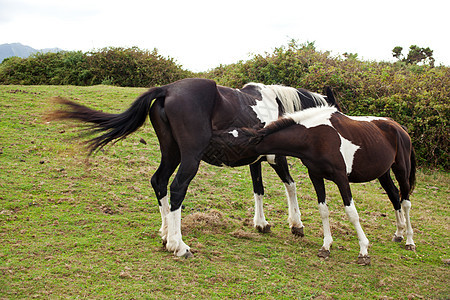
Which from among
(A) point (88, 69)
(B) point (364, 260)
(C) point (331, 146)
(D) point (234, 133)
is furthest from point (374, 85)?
(A) point (88, 69)

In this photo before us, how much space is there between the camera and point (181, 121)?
14.8 feet

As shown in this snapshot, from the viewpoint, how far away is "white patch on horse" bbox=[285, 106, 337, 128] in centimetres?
477

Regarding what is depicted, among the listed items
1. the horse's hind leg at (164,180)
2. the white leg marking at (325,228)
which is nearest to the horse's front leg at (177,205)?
the horse's hind leg at (164,180)

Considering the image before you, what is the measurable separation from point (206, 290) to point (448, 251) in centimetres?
390

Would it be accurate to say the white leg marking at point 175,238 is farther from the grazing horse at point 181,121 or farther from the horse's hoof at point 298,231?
the horse's hoof at point 298,231

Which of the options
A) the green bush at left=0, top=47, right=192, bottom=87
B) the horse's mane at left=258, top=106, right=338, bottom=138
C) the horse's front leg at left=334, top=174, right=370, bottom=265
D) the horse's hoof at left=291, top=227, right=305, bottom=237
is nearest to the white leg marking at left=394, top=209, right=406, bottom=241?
the horse's front leg at left=334, top=174, right=370, bottom=265

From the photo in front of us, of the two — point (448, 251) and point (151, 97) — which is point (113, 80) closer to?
point (151, 97)

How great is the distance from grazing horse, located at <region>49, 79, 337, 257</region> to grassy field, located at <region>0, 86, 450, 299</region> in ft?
0.94

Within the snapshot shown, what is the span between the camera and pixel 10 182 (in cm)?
613

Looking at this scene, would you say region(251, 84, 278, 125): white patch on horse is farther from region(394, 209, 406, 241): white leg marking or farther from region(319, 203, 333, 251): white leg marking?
region(394, 209, 406, 241): white leg marking

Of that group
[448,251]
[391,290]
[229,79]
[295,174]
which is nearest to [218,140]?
[391,290]

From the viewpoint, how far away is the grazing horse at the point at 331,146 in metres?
4.46

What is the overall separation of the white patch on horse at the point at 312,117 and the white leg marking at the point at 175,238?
1.97m

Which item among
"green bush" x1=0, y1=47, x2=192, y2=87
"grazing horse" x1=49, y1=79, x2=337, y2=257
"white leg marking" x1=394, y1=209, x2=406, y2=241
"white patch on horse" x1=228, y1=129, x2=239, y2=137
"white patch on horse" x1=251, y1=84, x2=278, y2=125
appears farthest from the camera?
"green bush" x1=0, y1=47, x2=192, y2=87
